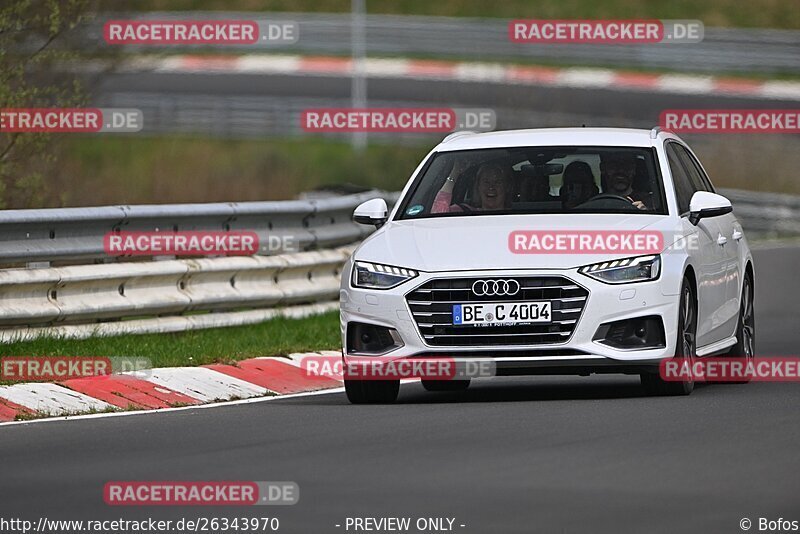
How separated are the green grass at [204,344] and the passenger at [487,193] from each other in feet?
6.87

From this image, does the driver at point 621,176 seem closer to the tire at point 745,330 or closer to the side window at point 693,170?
the side window at point 693,170

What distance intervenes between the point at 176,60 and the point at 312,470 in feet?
Result: 149

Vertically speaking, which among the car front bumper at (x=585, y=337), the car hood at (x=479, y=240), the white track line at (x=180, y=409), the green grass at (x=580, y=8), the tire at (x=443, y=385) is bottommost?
the white track line at (x=180, y=409)

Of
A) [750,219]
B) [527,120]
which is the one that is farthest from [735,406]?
[527,120]

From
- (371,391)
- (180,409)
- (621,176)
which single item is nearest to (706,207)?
(621,176)

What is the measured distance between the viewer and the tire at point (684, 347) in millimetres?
11781

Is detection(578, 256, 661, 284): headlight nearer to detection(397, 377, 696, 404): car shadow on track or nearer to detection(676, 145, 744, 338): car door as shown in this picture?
detection(397, 377, 696, 404): car shadow on track

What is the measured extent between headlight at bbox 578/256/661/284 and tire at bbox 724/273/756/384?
2.07 meters

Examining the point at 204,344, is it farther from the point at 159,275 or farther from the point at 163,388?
the point at 163,388

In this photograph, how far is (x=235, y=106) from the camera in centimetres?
4759

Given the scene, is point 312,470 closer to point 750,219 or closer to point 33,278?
point 33,278

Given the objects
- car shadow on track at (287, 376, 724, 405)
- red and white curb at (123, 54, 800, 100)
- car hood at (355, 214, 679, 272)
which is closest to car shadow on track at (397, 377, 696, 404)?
car shadow on track at (287, 376, 724, 405)

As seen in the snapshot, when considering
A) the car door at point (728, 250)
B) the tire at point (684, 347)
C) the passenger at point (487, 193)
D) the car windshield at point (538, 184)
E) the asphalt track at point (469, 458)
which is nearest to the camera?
the asphalt track at point (469, 458)

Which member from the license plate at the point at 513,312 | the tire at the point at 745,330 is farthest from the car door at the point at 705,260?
the license plate at the point at 513,312
